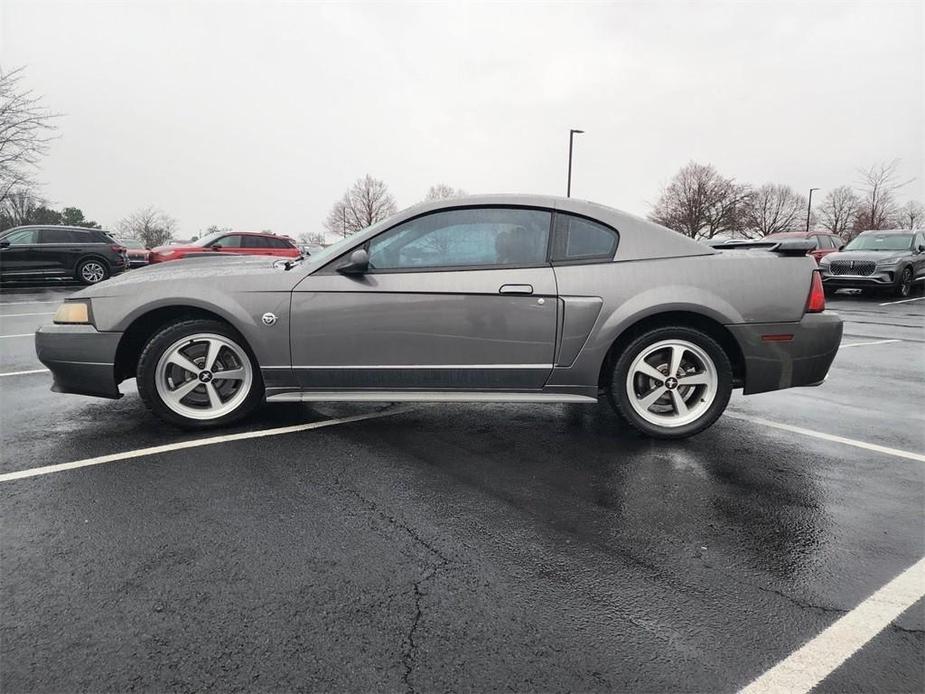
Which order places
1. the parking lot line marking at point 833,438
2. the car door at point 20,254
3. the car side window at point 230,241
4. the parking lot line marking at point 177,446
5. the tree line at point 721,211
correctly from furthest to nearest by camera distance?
the tree line at point 721,211 → the car side window at point 230,241 → the car door at point 20,254 → the parking lot line marking at point 833,438 → the parking lot line marking at point 177,446

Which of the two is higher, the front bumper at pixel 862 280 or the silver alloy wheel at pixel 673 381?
the front bumper at pixel 862 280

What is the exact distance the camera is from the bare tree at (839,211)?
63906mm

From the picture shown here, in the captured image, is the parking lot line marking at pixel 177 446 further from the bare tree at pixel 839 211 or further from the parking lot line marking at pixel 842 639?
the bare tree at pixel 839 211

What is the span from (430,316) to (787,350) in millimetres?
2268

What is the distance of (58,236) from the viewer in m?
15.6

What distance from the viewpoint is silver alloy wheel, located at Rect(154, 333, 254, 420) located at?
359cm

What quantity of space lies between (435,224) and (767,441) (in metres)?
2.61

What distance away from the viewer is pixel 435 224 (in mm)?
3617

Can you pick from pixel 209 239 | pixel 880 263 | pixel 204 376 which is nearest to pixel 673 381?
pixel 204 376

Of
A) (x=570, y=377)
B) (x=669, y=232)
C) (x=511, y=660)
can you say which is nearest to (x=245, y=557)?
(x=511, y=660)

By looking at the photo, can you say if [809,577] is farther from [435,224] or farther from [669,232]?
[435,224]

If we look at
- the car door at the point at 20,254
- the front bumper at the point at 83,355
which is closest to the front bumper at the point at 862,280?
the front bumper at the point at 83,355

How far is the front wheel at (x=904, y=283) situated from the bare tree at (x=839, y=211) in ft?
191

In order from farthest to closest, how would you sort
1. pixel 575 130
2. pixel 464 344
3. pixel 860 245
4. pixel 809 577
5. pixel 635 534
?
pixel 575 130, pixel 860 245, pixel 464 344, pixel 635 534, pixel 809 577
